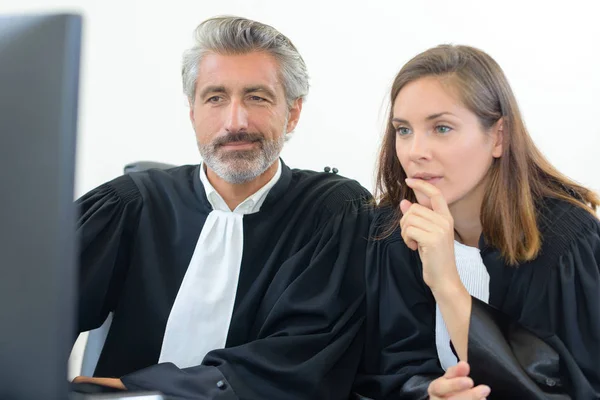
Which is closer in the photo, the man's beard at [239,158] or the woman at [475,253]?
the woman at [475,253]

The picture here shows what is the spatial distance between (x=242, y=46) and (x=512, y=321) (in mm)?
1000

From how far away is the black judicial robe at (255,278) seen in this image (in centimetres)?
170

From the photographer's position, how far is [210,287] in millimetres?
1921

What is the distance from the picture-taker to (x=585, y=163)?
3.11 metres

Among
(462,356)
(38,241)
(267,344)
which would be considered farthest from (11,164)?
(462,356)

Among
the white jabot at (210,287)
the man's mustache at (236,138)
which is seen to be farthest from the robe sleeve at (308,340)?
the man's mustache at (236,138)

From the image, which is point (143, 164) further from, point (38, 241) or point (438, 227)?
point (38, 241)

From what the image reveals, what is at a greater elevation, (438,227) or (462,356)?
(438,227)

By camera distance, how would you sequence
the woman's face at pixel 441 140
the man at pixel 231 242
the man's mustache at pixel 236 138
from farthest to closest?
the man's mustache at pixel 236 138, the man at pixel 231 242, the woman's face at pixel 441 140

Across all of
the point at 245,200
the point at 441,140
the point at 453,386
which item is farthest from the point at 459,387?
the point at 245,200

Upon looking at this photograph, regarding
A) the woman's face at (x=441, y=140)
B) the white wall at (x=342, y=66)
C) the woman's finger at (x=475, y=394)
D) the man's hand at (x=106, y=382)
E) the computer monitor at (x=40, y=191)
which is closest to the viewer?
the computer monitor at (x=40, y=191)

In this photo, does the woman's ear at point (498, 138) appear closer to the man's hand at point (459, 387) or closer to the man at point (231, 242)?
the man at point (231, 242)

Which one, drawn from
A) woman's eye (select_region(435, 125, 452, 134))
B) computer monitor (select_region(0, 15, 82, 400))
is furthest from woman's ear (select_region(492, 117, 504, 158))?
computer monitor (select_region(0, 15, 82, 400))

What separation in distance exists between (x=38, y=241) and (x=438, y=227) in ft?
3.55
